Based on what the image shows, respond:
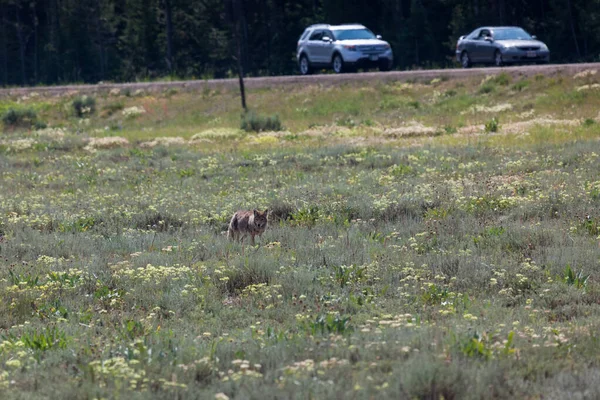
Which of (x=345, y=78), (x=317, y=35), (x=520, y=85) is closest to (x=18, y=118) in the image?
(x=317, y=35)

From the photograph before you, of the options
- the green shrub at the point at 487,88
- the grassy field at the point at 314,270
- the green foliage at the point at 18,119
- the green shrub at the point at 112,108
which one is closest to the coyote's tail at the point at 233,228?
the grassy field at the point at 314,270

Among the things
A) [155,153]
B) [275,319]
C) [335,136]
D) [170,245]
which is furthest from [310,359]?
[335,136]

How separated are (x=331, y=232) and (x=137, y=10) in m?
63.1

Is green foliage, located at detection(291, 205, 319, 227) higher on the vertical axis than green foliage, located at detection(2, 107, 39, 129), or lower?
higher

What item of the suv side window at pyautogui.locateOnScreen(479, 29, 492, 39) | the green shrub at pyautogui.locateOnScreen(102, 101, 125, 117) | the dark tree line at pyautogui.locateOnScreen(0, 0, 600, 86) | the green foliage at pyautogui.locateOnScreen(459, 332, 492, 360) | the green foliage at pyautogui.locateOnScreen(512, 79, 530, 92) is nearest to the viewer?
the green foliage at pyautogui.locateOnScreen(459, 332, 492, 360)

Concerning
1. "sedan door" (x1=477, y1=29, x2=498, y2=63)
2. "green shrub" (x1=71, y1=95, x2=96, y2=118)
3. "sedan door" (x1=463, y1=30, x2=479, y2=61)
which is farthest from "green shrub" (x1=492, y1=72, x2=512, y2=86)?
"green shrub" (x1=71, y1=95, x2=96, y2=118)

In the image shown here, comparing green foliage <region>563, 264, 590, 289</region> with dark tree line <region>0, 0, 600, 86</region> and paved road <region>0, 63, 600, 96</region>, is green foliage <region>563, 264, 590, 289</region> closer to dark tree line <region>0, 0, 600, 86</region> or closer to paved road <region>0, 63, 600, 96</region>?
paved road <region>0, 63, 600, 96</region>

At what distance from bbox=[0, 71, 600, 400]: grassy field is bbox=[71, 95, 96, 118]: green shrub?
627 inches

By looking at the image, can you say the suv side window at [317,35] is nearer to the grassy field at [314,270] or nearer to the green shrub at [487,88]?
the green shrub at [487,88]

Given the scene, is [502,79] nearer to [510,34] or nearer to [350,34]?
[510,34]

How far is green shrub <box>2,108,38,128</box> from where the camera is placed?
40844 mm

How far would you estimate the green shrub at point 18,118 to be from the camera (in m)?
40.8

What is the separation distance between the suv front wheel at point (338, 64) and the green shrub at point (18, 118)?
13.2m

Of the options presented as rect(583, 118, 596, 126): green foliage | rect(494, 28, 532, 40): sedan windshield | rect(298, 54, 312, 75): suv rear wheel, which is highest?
rect(494, 28, 532, 40): sedan windshield
